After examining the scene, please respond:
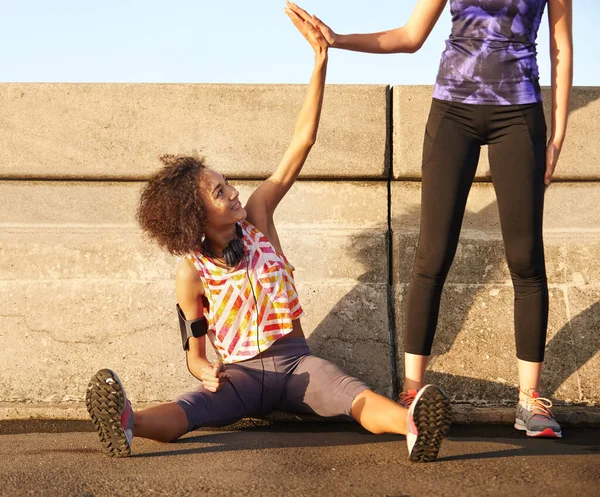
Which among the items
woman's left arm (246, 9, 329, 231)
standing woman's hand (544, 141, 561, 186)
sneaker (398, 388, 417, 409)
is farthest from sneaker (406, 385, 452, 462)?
woman's left arm (246, 9, 329, 231)

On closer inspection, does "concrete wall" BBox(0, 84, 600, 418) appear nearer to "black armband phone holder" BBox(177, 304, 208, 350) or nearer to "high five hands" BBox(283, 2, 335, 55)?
"black armband phone holder" BBox(177, 304, 208, 350)

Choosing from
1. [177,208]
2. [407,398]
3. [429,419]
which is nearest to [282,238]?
[177,208]

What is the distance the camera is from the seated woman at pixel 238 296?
384 centimetres

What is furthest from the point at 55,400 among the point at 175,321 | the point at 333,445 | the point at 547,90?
the point at 547,90

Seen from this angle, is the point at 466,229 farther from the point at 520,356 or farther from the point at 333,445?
the point at 333,445

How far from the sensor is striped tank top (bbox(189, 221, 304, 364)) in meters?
4.00

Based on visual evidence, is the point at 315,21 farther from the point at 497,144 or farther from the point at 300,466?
the point at 300,466

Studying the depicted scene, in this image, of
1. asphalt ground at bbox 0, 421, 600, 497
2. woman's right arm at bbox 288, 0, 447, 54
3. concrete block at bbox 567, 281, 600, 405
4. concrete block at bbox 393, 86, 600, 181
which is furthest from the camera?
concrete block at bbox 393, 86, 600, 181

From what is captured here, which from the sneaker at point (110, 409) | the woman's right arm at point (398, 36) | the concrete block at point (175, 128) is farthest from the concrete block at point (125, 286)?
the sneaker at point (110, 409)

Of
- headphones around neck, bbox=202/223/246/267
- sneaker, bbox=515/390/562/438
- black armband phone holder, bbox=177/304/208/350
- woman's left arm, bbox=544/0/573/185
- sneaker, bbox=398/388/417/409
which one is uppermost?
woman's left arm, bbox=544/0/573/185

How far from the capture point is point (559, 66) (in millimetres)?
3938

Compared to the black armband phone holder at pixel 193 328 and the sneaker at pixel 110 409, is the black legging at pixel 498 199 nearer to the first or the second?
the black armband phone holder at pixel 193 328

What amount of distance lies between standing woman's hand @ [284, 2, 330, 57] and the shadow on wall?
57.5 inches

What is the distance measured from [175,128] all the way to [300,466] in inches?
105
